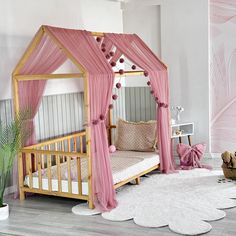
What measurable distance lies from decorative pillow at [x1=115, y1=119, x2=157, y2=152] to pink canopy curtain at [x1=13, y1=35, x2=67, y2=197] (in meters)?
1.54

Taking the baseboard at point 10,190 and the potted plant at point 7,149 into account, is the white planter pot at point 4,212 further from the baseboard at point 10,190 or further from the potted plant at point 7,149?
the baseboard at point 10,190

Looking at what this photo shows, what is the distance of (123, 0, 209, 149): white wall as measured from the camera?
729 centimetres

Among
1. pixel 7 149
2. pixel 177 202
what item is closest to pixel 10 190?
pixel 7 149

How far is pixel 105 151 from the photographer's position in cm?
492

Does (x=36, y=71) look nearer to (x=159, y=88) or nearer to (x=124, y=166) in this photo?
(x=124, y=166)

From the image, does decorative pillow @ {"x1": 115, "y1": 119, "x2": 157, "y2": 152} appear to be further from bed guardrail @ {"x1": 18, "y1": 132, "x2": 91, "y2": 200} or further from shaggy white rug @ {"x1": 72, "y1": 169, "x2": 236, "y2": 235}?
bed guardrail @ {"x1": 18, "y1": 132, "x2": 91, "y2": 200}

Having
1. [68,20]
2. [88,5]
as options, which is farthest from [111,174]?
[88,5]

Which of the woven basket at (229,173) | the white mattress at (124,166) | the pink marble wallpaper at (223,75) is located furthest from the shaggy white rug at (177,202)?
the pink marble wallpaper at (223,75)

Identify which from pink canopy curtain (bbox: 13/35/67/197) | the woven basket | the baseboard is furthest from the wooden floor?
the woven basket

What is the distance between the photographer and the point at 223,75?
7.23 meters

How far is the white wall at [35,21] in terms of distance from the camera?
18.0 feet

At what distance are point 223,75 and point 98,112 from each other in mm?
3071

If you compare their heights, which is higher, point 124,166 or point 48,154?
point 48,154

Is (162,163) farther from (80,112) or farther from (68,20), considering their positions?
(68,20)
